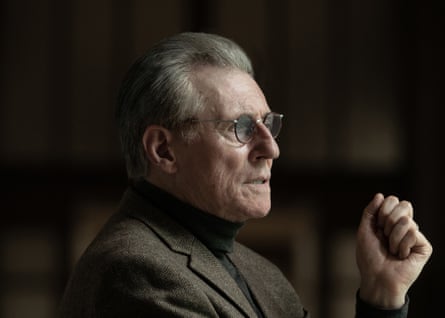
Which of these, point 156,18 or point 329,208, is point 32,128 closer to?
point 156,18

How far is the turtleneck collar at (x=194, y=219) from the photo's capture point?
1755 millimetres

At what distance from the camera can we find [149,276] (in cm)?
154

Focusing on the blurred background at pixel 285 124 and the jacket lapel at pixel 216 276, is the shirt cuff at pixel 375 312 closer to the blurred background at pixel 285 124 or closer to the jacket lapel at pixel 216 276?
the jacket lapel at pixel 216 276

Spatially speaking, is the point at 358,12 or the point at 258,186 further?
the point at 358,12

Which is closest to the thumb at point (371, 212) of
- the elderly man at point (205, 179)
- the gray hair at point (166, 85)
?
the elderly man at point (205, 179)

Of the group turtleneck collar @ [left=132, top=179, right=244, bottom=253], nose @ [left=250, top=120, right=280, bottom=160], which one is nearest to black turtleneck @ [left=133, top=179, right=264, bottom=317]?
turtleneck collar @ [left=132, top=179, right=244, bottom=253]

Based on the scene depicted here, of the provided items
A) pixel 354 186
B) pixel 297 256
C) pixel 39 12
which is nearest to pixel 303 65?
pixel 354 186

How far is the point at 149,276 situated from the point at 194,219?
0.24 metres

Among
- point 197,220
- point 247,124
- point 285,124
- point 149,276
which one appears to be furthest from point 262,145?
point 285,124

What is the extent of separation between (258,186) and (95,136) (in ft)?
8.48

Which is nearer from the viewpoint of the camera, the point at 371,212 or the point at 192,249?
the point at 192,249

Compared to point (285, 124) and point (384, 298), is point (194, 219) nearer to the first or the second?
point (384, 298)

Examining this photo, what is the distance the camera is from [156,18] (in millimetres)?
4293

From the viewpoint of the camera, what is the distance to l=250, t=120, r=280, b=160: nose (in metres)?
1.77
